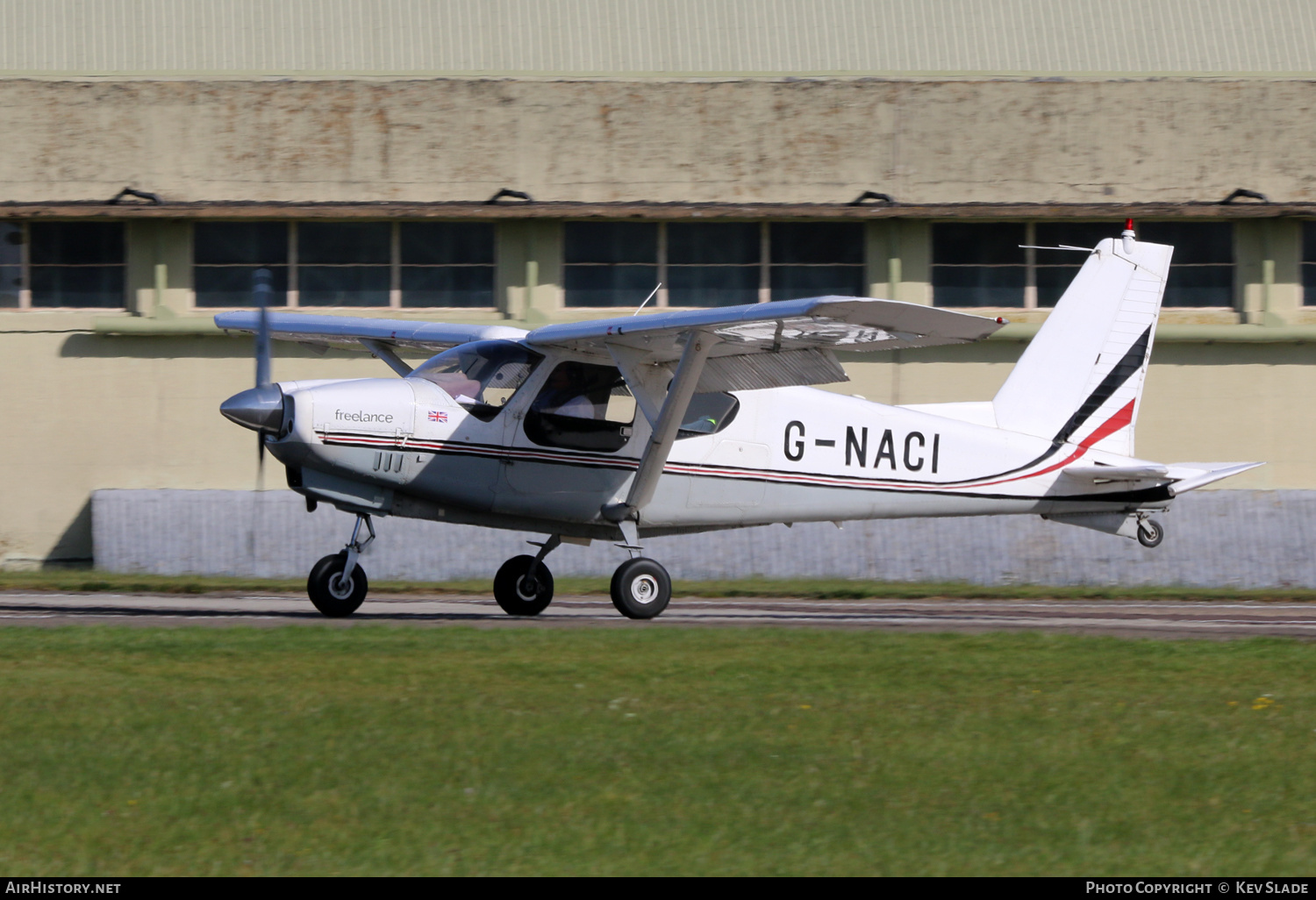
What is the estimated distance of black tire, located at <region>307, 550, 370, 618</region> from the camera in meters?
13.5

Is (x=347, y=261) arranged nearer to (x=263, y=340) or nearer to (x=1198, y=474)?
(x=263, y=340)

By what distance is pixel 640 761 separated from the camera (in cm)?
700

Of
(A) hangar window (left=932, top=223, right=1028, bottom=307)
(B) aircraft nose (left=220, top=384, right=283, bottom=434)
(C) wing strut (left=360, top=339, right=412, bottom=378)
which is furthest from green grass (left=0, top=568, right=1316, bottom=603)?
(B) aircraft nose (left=220, top=384, right=283, bottom=434)

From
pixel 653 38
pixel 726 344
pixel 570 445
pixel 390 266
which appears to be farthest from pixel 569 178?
pixel 726 344

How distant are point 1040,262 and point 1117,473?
8.93 meters

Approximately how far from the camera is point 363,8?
25.6m

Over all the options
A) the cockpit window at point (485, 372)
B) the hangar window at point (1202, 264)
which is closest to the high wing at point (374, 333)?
the cockpit window at point (485, 372)

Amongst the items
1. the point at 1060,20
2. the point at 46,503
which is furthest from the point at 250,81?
the point at 1060,20

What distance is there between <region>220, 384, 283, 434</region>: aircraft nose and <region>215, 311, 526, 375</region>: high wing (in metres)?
2.78

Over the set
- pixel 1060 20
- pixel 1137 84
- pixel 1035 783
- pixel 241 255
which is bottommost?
pixel 1035 783

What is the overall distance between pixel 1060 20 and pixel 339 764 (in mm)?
23085

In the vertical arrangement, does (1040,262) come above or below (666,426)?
above

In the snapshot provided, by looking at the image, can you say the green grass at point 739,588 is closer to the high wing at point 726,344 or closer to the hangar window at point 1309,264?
the hangar window at point 1309,264

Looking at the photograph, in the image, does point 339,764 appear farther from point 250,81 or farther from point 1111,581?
point 250,81
